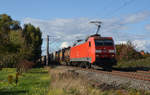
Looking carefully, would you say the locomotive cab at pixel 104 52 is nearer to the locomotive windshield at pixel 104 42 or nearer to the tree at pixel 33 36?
the locomotive windshield at pixel 104 42

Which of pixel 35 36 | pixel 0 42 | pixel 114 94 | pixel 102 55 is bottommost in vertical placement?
pixel 114 94

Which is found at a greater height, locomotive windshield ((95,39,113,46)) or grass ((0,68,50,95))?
locomotive windshield ((95,39,113,46))

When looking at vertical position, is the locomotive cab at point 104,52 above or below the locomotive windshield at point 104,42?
below

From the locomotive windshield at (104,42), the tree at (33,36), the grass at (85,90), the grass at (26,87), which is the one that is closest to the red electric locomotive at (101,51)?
the locomotive windshield at (104,42)

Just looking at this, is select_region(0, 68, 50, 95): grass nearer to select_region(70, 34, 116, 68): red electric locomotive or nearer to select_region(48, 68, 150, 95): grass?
select_region(48, 68, 150, 95): grass

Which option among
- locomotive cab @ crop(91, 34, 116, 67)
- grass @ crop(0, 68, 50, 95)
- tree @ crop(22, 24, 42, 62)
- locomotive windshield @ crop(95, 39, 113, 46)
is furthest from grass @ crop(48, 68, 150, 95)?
tree @ crop(22, 24, 42, 62)

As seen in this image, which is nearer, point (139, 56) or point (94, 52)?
point (94, 52)

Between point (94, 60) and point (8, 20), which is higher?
point (8, 20)

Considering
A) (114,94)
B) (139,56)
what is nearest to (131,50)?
(139,56)

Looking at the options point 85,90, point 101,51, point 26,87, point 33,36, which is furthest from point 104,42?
point 33,36

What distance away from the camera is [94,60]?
1970 cm

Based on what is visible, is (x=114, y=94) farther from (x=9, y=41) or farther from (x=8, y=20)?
(x=8, y=20)

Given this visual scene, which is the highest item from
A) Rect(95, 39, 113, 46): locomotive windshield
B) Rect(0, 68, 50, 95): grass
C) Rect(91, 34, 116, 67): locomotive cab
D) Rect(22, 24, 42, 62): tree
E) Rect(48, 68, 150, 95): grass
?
Rect(22, 24, 42, 62): tree

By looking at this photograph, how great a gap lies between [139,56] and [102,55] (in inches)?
853
